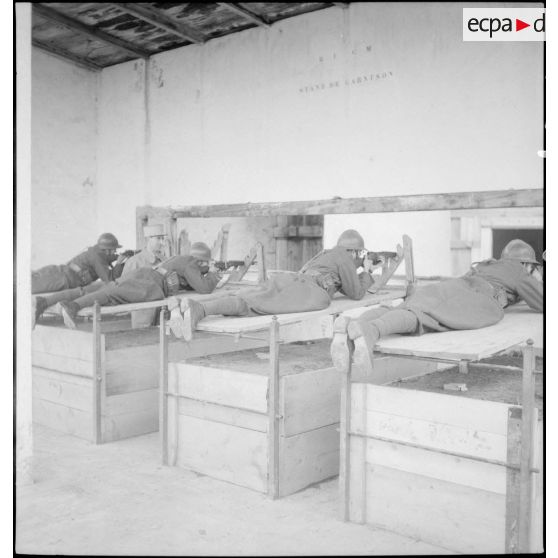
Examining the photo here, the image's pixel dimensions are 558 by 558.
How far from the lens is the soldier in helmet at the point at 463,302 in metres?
3.75

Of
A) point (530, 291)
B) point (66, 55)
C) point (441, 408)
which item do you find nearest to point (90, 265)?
point (66, 55)

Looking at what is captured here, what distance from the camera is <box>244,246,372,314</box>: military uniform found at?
204 inches

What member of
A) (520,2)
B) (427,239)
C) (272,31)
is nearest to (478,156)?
(520,2)

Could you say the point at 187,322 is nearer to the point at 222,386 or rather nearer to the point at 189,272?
the point at 222,386

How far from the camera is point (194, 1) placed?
6.11 m

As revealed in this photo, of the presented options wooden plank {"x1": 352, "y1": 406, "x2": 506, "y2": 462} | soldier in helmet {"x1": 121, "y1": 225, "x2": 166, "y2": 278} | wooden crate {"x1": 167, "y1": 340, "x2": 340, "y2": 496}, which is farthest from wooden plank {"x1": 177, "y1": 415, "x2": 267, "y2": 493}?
soldier in helmet {"x1": 121, "y1": 225, "x2": 166, "y2": 278}

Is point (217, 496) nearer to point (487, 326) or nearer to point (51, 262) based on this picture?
point (487, 326)

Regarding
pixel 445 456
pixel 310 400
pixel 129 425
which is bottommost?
pixel 129 425

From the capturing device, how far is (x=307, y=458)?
437 centimetres

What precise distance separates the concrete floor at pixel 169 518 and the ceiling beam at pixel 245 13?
448 cm

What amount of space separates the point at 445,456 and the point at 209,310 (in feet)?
6.89

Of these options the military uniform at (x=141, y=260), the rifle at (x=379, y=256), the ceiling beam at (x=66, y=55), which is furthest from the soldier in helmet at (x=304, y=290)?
the ceiling beam at (x=66, y=55)

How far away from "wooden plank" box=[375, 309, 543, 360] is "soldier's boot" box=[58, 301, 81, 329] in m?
3.05

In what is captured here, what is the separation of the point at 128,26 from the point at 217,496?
497cm
